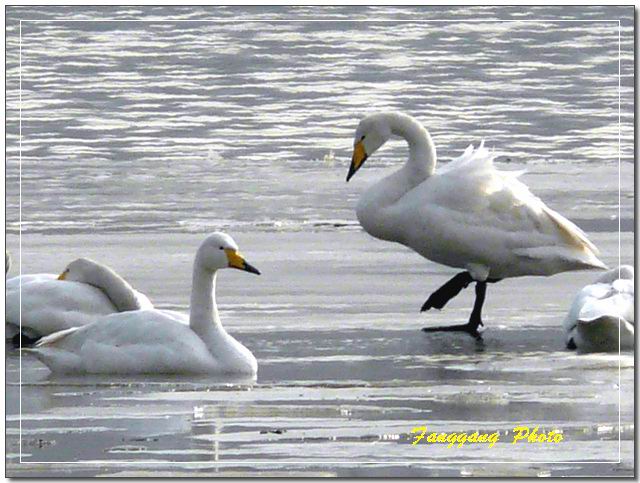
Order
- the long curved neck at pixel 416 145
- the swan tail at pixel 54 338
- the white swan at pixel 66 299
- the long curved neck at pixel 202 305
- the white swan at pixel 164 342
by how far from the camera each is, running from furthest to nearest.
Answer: the long curved neck at pixel 416 145, the white swan at pixel 66 299, the long curved neck at pixel 202 305, the swan tail at pixel 54 338, the white swan at pixel 164 342

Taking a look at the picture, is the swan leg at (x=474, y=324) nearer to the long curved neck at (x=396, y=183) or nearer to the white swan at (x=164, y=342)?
the long curved neck at (x=396, y=183)

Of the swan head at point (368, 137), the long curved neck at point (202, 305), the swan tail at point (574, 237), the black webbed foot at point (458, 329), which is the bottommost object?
the black webbed foot at point (458, 329)

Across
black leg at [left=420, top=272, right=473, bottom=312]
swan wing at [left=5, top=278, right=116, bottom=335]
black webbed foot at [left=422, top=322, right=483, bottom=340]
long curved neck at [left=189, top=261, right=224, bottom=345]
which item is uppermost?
long curved neck at [left=189, top=261, right=224, bottom=345]

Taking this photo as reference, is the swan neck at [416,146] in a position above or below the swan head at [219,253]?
below

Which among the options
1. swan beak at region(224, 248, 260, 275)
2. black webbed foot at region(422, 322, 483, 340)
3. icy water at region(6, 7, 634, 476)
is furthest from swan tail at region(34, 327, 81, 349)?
black webbed foot at region(422, 322, 483, 340)

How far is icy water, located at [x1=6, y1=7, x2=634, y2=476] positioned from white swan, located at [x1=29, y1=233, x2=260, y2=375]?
135 mm

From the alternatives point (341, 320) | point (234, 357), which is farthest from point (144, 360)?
point (341, 320)

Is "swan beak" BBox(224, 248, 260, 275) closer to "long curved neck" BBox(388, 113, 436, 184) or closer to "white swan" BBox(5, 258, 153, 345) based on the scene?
"white swan" BBox(5, 258, 153, 345)

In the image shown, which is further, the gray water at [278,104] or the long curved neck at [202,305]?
the long curved neck at [202,305]

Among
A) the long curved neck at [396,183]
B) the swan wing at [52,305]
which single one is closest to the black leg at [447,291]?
the long curved neck at [396,183]

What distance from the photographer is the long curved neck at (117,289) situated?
444 inches

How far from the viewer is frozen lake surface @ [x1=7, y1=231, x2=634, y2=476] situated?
28.4 ft

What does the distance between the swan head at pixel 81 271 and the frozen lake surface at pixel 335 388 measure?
542mm

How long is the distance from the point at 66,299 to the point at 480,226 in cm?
236
